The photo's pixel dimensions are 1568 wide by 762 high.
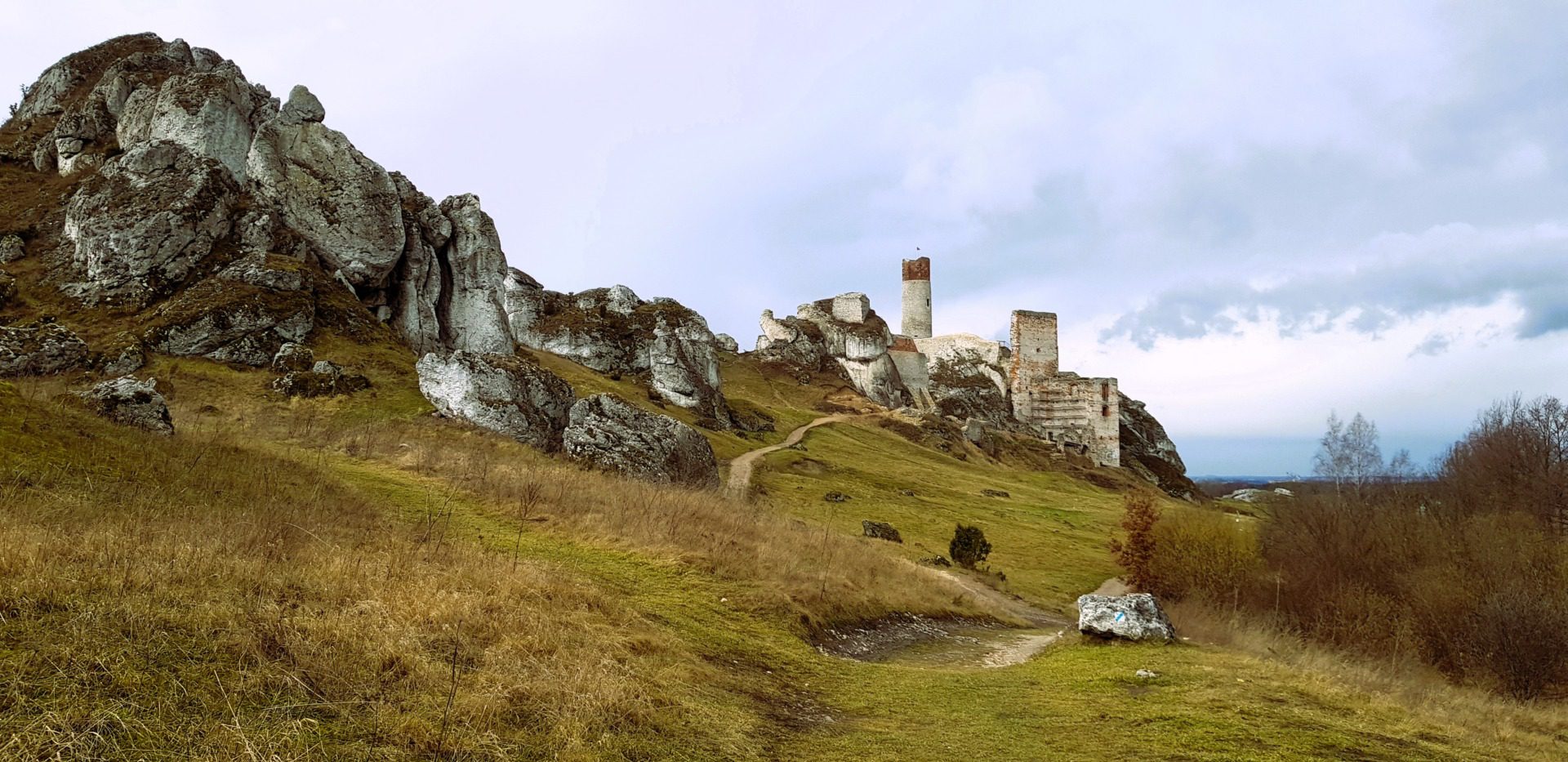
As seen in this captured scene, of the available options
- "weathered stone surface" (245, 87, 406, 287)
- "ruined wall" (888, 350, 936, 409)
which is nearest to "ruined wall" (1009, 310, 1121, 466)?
"ruined wall" (888, 350, 936, 409)

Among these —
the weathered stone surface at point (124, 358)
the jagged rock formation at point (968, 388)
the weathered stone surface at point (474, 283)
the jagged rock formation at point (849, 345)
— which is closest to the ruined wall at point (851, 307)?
the jagged rock formation at point (849, 345)

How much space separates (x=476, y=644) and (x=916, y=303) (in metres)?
112

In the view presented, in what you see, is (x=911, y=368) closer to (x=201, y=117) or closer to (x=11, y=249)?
(x=201, y=117)

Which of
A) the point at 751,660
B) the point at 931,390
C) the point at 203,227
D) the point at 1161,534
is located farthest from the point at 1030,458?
the point at 751,660

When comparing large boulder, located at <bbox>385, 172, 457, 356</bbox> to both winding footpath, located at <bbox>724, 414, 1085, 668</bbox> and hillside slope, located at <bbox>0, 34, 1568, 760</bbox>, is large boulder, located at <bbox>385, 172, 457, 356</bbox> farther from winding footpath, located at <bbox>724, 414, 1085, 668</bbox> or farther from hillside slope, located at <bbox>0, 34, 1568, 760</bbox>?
winding footpath, located at <bbox>724, 414, 1085, 668</bbox>

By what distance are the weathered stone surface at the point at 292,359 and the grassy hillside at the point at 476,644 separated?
12.9 m

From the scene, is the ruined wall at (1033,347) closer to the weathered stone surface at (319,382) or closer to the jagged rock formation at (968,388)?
the jagged rock formation at (968,388)

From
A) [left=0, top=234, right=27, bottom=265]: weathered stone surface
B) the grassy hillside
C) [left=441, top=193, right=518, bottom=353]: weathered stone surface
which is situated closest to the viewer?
the grassy hillside

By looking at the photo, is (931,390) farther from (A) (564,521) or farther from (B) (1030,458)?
(A) (564,521)

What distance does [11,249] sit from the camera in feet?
111

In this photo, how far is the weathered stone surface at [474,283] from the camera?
45250mm

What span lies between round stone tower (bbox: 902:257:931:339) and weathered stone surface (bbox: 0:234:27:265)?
95292mm

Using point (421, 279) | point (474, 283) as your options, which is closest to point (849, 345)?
point (474, 283)

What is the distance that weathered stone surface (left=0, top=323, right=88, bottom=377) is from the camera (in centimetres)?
2278
